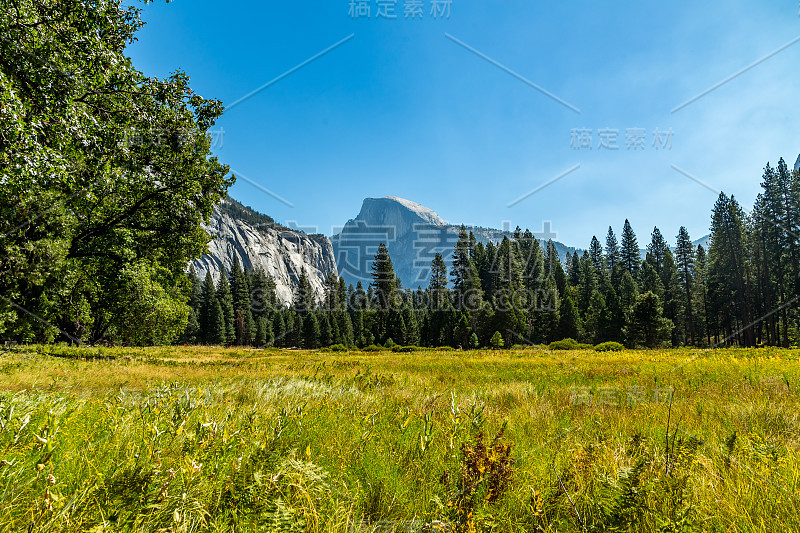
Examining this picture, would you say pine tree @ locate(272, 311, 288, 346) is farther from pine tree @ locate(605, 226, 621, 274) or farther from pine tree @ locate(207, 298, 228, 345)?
pine tree @ locate(605, 226, 621, 274)

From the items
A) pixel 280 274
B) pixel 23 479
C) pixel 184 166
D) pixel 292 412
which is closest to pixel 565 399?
pixel 292 412

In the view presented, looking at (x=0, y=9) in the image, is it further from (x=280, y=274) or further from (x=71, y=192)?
(x=280, y=274)

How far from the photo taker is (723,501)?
6.77 feet

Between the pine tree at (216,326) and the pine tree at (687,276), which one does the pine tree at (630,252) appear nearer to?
the pine tree at (687,276)

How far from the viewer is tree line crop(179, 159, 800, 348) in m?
41.3

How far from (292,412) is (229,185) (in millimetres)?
12356

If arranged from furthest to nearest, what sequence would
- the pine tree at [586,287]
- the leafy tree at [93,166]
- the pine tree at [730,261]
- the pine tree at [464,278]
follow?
the pine tree at [586,287], the pine tree at [464,278], the pine tree at [730,261], the leafy tree at [93,166]

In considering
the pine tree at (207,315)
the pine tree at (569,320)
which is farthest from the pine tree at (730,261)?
the pine tree at (207,315)

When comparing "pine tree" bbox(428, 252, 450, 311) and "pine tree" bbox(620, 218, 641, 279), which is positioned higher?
"pine tree" bbox(620, 218, 641, 279)

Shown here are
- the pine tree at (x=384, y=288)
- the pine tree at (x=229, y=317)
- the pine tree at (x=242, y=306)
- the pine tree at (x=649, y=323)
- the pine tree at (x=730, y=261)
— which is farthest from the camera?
the pine tree at (x=242, y=306)

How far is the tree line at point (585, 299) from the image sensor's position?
41.3 metres

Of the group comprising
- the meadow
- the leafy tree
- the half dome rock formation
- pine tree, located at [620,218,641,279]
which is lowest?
the meadow

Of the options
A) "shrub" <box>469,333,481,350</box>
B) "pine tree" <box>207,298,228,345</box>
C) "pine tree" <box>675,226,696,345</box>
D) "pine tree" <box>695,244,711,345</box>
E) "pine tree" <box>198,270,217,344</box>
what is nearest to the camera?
"shrub" <box>469,333,481,350</box>

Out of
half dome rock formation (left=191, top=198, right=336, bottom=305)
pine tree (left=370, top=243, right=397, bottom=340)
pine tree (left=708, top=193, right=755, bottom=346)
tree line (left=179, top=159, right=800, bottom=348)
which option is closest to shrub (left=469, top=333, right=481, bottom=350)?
tree line (left=179, top=159, right=800, bottom=348)
